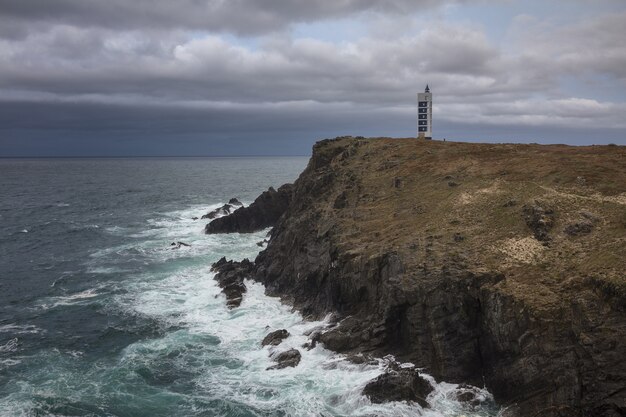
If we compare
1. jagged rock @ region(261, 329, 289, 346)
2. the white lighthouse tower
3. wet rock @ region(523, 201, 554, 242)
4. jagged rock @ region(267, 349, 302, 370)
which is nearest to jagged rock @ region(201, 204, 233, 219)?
the white lighthouse tower

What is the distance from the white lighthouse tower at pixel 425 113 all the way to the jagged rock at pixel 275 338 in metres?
51.2

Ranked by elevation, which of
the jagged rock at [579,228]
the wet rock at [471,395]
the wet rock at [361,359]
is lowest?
the wet rock at [471,395]

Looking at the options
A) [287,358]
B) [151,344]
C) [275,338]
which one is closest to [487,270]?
[287,358]

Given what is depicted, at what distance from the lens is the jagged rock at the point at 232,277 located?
51.5m

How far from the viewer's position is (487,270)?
3422 cm

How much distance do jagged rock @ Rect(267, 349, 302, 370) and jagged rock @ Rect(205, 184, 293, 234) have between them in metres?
50.0

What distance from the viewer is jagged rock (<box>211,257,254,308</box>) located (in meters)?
51.5

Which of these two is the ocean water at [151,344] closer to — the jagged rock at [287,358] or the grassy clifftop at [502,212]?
the jagged rock at [287,358]

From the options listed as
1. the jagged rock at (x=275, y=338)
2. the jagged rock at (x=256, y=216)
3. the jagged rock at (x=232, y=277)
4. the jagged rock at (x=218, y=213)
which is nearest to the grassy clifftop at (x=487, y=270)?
the jagged rock at (x=232, y=277)

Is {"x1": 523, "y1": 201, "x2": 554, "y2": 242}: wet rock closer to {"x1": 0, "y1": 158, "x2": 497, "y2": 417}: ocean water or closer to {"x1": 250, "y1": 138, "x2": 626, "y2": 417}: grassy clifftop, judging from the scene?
{"x1": 250, "y1": 138, "x2": 626, "y2": 417}: grassy clifftop

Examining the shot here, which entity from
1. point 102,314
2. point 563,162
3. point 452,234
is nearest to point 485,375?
point 452,234

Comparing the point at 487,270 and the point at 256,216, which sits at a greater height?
the point at 487,270

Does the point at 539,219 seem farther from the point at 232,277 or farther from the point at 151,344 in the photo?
the point at 232,277

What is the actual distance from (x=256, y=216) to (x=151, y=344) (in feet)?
158
